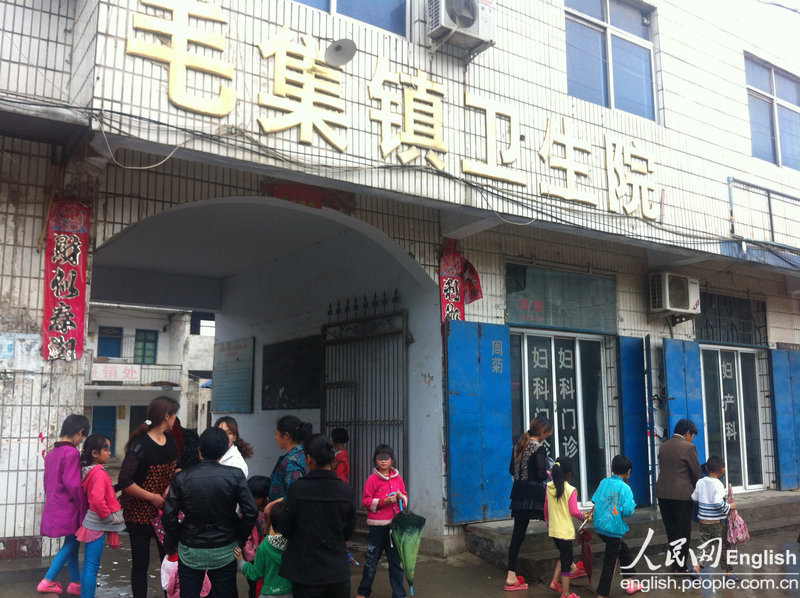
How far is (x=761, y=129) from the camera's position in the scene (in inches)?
407

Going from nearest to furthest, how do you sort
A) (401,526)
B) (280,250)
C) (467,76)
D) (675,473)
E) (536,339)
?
(401,526)
(675,473)
(467,76)
(536,339)
(280,250)

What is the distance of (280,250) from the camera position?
371 inches

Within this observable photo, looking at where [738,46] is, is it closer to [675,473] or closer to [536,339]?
[536,339]

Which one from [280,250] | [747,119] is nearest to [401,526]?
[280,250]

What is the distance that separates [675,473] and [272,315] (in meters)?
6.02

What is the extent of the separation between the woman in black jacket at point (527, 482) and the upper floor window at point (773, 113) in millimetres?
7003

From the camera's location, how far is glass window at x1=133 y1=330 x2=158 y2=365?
75.4ft

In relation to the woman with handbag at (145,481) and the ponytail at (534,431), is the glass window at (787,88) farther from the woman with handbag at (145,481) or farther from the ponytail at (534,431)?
the woman with handbag at (145,481)

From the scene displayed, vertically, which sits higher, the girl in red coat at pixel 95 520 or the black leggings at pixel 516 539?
the girl in red coat at pixel 95 520

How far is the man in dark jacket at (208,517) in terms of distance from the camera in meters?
3.46

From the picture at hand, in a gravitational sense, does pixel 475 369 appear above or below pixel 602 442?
above

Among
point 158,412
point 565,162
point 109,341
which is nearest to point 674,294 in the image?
point 565,162

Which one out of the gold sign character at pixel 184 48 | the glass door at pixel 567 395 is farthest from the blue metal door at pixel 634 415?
the gold sign character at pixel 184 48

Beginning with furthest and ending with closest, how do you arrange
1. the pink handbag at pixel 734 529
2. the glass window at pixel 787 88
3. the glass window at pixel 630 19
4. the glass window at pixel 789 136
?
the glass window at pixel 787 88, the glass window at pixel 789 136, the glass window at pixel 630 19, the pink handbag at pixel 734 529
